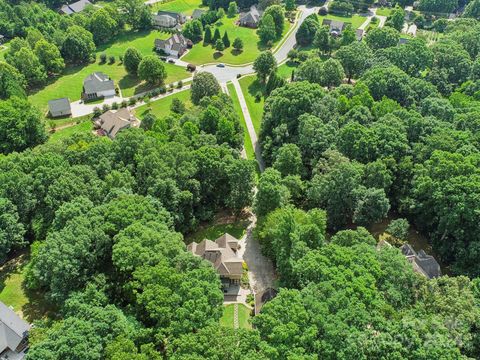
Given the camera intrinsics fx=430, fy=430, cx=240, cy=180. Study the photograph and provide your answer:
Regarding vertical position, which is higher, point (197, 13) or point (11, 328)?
point (11, 328)

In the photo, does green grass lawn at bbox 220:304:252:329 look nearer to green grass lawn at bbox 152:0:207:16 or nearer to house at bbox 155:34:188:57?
house at bbox 155:34:188:57

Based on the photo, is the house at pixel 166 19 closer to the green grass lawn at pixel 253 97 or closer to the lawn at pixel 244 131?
the green grass lawn at pixel 253 97

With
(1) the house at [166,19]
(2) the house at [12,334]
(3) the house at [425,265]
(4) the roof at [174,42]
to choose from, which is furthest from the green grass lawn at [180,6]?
(2) the house at [12,334]

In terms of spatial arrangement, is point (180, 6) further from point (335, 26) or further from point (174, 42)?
point (335, 26)

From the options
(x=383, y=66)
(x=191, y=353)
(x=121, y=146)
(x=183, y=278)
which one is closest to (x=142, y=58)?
(x=121, y=146)

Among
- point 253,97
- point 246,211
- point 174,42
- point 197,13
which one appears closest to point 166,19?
point 197,13

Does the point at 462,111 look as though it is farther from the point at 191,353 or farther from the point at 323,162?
the point at 191,353
